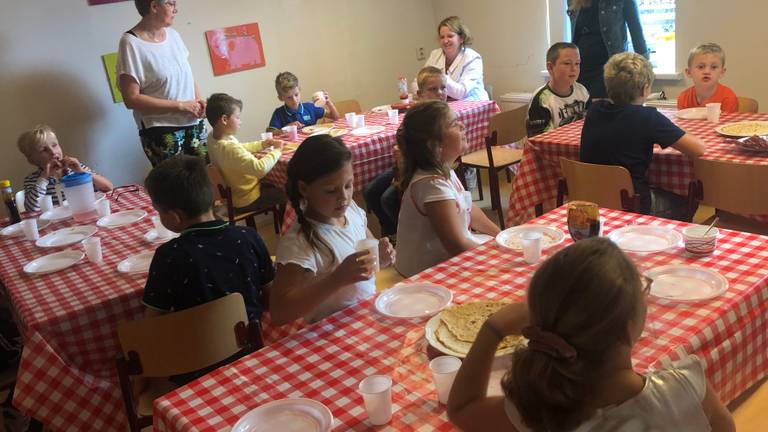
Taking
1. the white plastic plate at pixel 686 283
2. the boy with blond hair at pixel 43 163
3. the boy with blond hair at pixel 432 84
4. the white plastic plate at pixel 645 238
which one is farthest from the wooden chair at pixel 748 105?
the boy with blond hair at pixel 43 163

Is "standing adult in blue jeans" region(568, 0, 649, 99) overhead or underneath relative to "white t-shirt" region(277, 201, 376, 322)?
overhead

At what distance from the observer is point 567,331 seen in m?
0.96

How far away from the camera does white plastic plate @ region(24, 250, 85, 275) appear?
2.38 m

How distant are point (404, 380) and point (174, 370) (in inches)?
33.6

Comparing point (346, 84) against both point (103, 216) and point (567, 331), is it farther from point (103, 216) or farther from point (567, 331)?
point (567, 331)

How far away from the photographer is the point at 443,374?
1264mm

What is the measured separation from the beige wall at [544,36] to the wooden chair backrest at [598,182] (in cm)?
233

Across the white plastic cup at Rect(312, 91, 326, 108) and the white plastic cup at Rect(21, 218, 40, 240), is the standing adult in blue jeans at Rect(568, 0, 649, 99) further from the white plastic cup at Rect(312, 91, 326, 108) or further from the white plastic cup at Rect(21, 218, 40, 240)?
the white plastic cup at Rect(21, 218, 40, 240)

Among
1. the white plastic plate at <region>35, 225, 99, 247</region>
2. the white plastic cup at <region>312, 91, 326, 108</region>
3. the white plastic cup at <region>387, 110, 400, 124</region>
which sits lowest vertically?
the white plastic plate at <region>35, 225, 99, 247</region>

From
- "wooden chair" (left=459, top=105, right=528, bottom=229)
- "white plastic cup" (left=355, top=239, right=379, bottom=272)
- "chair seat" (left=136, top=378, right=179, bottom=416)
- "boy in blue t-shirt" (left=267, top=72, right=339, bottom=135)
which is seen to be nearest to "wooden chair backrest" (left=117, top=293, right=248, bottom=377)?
"chair seat" (left=136, top=378, right=179, bottom=416)

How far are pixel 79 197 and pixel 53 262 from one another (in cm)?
61

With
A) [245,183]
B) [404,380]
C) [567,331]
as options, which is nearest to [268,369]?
[404,380]

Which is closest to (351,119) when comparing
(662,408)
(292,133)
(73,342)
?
(292,133)

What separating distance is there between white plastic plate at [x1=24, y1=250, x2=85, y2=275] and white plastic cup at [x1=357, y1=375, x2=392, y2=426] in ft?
5.29
